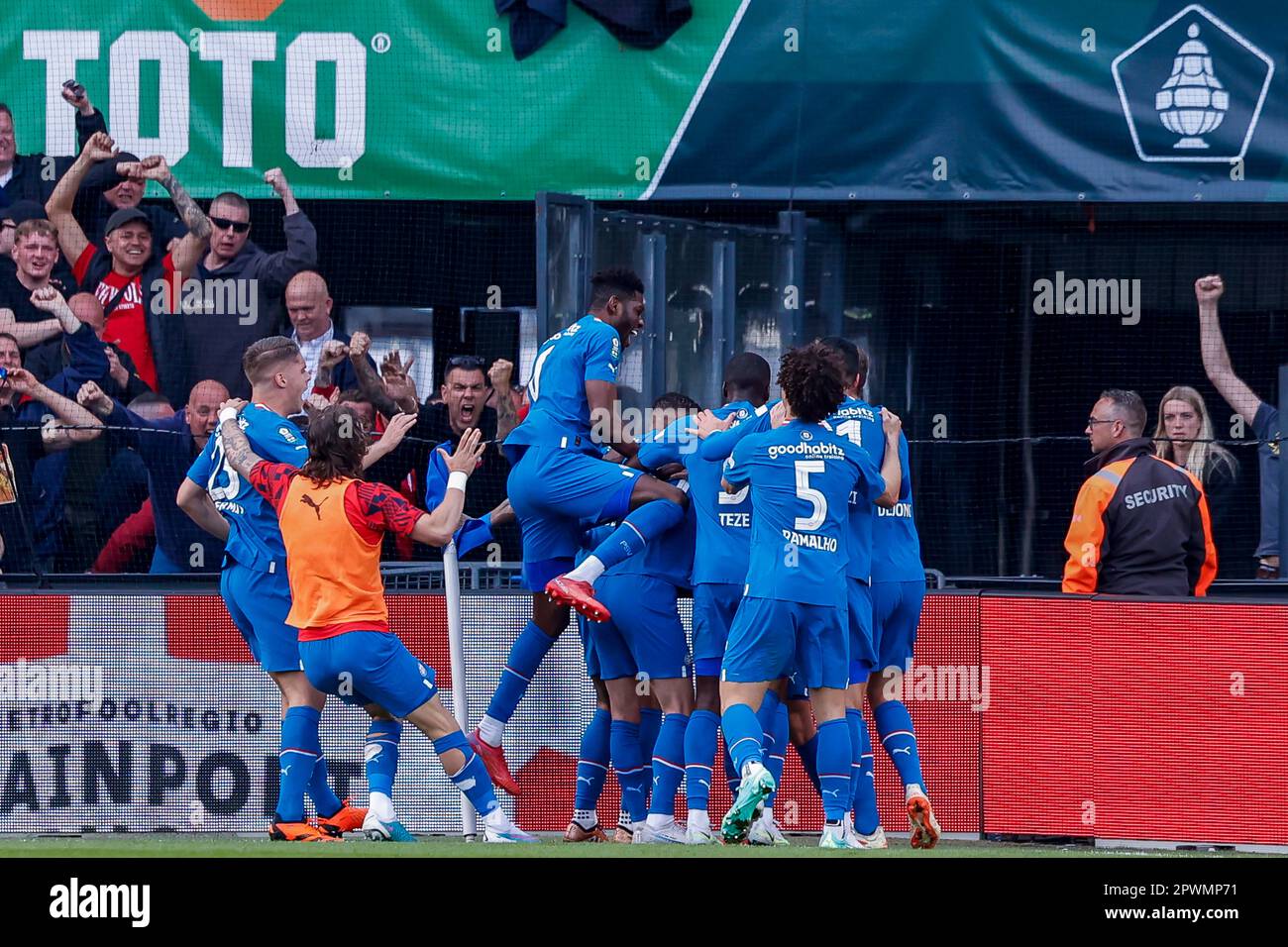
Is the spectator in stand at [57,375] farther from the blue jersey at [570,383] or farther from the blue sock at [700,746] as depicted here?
the blue sock at [700,746]

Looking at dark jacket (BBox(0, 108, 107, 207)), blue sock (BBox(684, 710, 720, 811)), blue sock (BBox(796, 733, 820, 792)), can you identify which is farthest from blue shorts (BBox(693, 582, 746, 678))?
dark jacket (BBox(0, 108, 107, 207))

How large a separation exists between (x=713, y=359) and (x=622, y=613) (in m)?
3.60

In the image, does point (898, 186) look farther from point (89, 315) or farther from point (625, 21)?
point (89, 315)

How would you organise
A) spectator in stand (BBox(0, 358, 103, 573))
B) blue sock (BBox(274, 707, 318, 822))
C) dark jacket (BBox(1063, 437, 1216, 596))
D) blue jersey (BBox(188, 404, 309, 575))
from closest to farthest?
blue sock (BBox(274, 707, 318, 822)), blue jersey (BBox(188, 404, 309, 575)), dark jacket (BBox(1063, 437, 1216, 596)), spectator in stand (BBox(0, 358, 103, 573))

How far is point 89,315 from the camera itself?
1266 cm

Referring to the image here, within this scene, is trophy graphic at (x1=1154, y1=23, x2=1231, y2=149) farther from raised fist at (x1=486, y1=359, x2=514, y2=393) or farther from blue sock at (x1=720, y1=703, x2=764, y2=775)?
blue sock at (x1=720, y1=703, x2=764, y2=775)

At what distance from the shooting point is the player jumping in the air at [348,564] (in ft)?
27.7

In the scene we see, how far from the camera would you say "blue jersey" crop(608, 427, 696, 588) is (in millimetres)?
9398

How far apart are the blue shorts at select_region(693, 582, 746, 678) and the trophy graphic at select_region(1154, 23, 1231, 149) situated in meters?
5.37

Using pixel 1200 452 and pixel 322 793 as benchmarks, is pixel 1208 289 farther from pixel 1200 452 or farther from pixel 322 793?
pixel 322 793

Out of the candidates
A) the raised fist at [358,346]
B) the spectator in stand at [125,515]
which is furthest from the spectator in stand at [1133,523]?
the spectator in stand at [125,515]

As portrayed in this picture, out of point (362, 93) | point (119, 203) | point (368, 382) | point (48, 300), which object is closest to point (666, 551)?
point (368, 382)

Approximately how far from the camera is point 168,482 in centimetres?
1182
